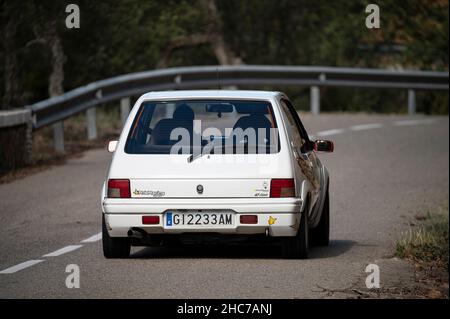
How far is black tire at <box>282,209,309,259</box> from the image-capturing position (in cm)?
1099

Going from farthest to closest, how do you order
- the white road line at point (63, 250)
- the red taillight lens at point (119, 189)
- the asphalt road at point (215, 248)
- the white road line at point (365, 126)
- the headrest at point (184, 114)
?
1. the white road line at point (365, 126)
2. the white road line at point (63, 250)
3. the headrest at point (184, 114)
4. the red taillight lens at point (119, 189)
5. the asphalt road at point (215, 248)

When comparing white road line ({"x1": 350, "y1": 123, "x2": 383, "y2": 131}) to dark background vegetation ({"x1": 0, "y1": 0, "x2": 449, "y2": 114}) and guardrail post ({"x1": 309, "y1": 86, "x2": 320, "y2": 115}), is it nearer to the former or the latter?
dark background vegetation ({"x1": 0, "y1": 0, "x2": 449, "y2": 114})

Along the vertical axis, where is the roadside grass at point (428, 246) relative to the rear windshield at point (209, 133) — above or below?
below

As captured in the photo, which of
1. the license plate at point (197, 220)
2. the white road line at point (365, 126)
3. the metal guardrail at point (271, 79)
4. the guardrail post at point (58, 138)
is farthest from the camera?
the white road line at point (365, 126)

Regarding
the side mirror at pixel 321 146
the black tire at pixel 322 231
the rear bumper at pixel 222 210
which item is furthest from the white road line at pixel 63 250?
the side mirror at pixel 321 146

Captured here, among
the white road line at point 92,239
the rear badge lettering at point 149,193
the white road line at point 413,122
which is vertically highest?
the rear badge lettering at point 149,193

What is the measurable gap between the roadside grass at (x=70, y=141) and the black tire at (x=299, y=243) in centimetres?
799

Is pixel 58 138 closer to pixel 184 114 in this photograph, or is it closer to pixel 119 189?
pixel 184 114

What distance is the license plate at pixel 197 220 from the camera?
10.8 m

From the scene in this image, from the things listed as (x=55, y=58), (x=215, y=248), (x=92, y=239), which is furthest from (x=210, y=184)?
(x=55, y=58)

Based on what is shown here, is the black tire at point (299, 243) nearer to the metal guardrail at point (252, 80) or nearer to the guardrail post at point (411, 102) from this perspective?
the metal guardrail at point (252, 80)

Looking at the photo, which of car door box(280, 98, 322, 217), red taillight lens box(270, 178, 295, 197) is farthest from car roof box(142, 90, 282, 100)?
red taillight lens box(270, 178, 295, 197)

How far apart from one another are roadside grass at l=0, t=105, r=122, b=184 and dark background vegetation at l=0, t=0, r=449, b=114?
59.2 inches

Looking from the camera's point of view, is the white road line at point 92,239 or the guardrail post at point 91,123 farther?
the guardrail post at point 91,123
